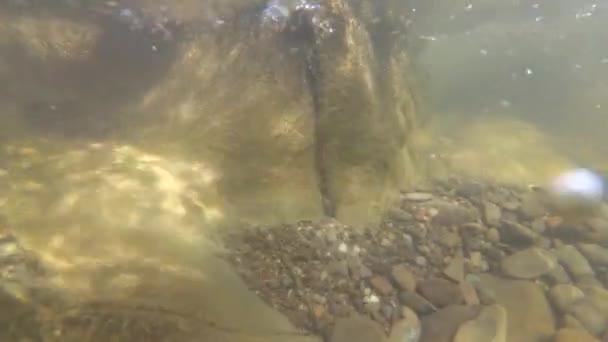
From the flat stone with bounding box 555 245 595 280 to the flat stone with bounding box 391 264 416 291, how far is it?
219 centimetres

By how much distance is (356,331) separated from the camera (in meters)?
3.76

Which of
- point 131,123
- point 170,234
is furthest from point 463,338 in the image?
point 131,123

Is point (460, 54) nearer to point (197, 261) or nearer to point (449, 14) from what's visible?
point (449, 14)

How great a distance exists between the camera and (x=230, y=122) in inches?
189

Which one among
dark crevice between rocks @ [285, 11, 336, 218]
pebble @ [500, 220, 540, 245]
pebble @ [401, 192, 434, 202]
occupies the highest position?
dark crevice between rocks @ [285, 11, 336, 218]

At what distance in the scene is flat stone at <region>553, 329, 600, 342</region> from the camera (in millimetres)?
4211

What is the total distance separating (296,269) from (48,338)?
2015 mm

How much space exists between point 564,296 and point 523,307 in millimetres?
582

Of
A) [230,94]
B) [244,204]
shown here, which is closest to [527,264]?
[244,204]

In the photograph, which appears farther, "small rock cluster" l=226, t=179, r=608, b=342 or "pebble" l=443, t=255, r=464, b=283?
"pebble" l=443, t=255, r=464, b=283

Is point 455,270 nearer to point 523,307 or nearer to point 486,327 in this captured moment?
point 523,307

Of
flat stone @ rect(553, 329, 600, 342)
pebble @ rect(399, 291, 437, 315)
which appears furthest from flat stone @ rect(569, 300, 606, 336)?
pebble @ rect(399, 291, 437, 315)

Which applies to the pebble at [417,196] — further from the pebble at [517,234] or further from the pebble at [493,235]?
the pebble at [517,234]

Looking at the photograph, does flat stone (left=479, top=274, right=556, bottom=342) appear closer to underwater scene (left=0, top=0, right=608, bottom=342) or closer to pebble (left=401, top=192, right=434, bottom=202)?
underwater scene (left=0, top=0, right=608, bottom=342)
